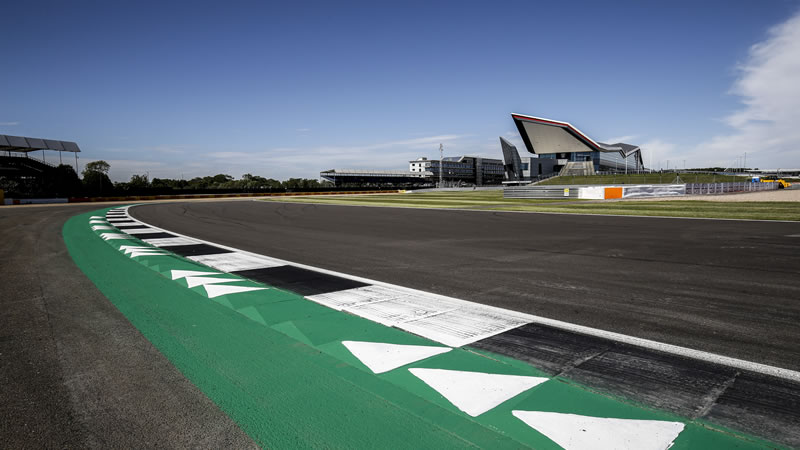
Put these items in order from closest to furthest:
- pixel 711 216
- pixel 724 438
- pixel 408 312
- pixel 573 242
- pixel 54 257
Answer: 1. pixel 724 438
2. pixel 408 312
3. pixel 54 257
4. pixel 573 242
5. pixel 711 216

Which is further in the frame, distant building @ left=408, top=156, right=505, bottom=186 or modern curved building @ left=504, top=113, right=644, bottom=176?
distant building @ left=408, top=156, right=505, bottom=186

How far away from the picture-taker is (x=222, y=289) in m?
5.79

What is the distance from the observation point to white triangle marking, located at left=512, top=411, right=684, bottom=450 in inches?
89.8

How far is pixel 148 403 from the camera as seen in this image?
108 inches

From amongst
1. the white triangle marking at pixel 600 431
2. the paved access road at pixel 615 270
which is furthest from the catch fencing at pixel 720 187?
the white triangle marking at pixel 600 431

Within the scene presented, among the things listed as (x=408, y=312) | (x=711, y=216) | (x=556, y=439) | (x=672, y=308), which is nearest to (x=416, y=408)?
(x=556, y=439)

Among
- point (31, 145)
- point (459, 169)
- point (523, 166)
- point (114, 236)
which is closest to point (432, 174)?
point (459, 169)

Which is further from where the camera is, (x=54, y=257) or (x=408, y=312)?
(x=54, y=257)

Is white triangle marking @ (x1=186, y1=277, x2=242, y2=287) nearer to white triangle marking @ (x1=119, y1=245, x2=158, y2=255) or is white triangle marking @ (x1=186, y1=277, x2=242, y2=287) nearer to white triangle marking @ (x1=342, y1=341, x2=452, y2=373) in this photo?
white triangle marking @ (x1=342, y1=341, x2=452, y2=373)

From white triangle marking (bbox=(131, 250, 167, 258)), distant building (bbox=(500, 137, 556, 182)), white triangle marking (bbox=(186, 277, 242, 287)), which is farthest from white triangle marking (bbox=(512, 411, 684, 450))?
distant building (bbox=(500, 137, 556, 182))

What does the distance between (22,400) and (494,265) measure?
245 inches

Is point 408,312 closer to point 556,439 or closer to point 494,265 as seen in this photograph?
point 556,439

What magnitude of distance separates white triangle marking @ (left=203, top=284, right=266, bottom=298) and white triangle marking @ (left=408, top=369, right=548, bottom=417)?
11.1ft

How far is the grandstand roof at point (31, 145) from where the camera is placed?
56.7m
